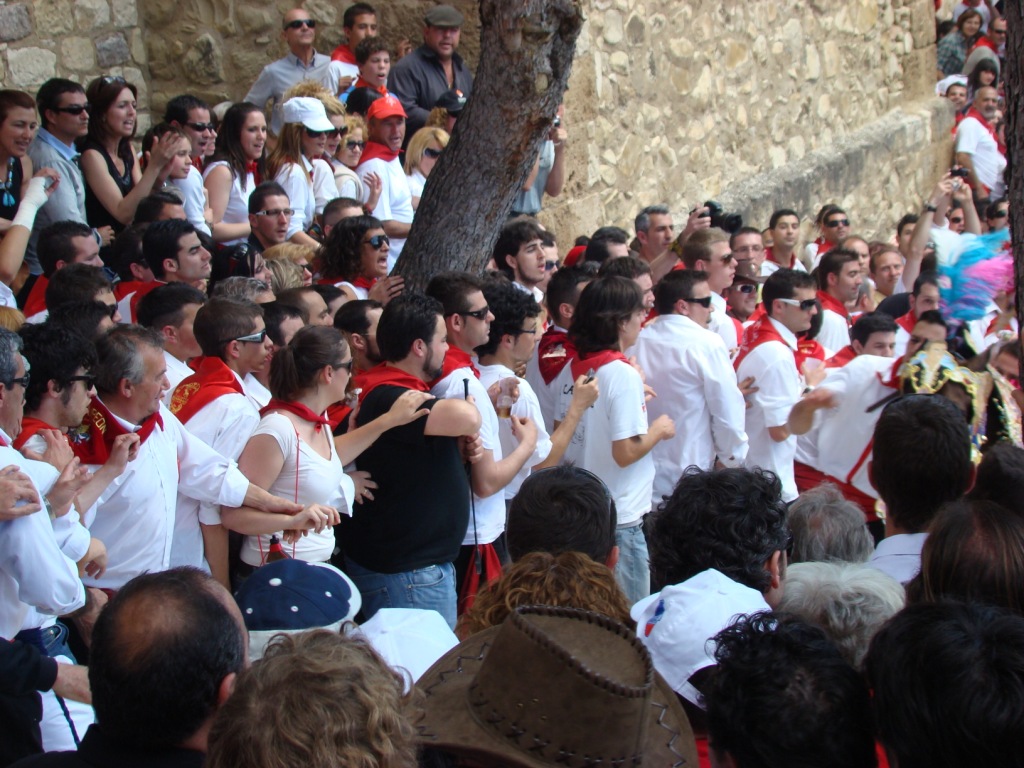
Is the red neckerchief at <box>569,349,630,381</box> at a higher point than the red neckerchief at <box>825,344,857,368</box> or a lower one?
higher

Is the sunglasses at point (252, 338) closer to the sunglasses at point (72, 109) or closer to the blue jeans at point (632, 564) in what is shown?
the blue jeans at point (632, 564)

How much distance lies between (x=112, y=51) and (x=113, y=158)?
2.54 metres

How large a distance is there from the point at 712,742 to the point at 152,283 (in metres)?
3.71

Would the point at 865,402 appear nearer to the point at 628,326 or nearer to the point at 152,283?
the point at 628,326

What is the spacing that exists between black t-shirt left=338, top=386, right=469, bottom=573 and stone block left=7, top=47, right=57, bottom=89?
491cm

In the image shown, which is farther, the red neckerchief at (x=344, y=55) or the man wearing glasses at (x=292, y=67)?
the red neckerchief at (x=344, y=55)

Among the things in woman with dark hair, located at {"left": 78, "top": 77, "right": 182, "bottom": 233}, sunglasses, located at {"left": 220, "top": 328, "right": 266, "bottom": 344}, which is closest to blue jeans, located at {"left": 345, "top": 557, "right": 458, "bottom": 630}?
sunglasses, located at {"left": 220, "top": 328, "right": 266, "bottom": 344}

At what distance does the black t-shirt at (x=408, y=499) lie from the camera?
3.71 m

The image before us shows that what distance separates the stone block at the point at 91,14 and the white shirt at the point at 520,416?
16.3 ft

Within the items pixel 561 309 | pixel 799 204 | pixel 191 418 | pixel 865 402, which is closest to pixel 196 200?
pixel 561 309

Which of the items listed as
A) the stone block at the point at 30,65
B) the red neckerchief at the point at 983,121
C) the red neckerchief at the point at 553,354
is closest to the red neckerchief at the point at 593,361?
the red neckerchief at the point at 553,354

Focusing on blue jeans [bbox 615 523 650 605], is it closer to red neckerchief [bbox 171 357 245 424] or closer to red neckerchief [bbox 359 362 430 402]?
red neckerchief [bbox 359 362 430 402]

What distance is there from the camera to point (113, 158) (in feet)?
19.7

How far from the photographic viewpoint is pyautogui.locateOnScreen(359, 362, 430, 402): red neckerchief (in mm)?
3836
